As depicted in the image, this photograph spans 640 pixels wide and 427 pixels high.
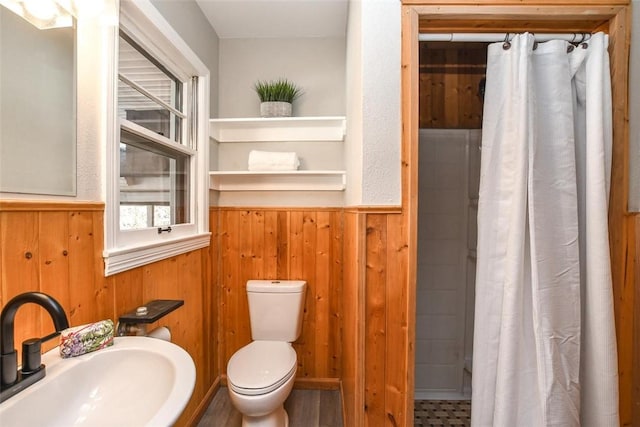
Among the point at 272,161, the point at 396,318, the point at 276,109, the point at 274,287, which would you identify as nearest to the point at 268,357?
the point at 274,287

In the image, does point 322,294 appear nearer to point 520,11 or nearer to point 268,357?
point 268,357

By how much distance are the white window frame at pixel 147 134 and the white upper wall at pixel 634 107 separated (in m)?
2.00

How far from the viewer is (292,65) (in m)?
2.17

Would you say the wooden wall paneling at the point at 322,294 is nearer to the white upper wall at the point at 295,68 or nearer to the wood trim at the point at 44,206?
the white upper wall at the point at 295,68

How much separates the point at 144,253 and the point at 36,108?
2.10ft

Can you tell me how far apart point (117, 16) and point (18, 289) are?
1036 mm

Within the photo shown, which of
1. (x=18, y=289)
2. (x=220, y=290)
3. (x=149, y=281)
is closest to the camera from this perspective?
(x=18, y=289)

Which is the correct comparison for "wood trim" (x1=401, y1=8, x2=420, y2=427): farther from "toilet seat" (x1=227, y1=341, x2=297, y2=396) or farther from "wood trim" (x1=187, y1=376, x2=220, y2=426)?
"wood trim" (x1=187, y1=376, x2=220, y2=426)

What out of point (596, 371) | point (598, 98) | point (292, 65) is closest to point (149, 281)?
point (292, 65)

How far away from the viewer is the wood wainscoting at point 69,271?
31.3 inches

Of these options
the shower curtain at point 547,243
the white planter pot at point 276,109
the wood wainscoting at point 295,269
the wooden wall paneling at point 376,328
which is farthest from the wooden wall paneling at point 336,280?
the shower curtain at point 547,243

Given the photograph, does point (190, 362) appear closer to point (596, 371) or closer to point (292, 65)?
point (596, 371)

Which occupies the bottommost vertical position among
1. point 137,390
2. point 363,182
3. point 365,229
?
point 137,390

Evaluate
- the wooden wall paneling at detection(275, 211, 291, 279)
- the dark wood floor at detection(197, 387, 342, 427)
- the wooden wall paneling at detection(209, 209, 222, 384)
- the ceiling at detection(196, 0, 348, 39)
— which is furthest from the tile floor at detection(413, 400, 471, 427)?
the ceiling at detection(196, 0, 348, 39)
